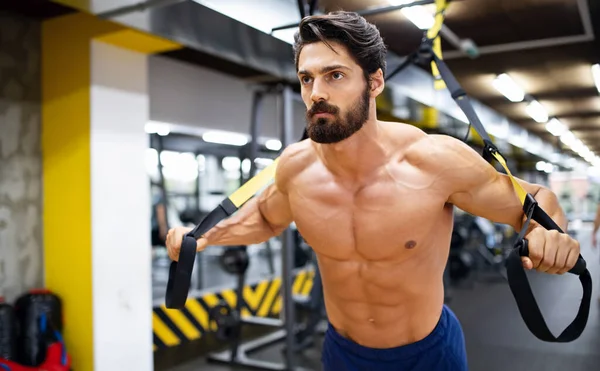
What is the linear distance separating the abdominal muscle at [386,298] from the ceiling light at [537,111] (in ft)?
18.6

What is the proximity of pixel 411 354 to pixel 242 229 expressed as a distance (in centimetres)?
58

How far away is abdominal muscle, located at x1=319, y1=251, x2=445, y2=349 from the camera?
133 cm

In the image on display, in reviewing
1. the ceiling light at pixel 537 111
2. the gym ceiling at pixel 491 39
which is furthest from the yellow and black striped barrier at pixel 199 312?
the ceiling light at pixel 537 111

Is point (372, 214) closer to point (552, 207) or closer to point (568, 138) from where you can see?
point (552, 207)

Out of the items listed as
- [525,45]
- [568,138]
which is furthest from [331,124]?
[568,138]

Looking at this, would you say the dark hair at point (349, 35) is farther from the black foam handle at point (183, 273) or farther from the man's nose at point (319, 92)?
the black foam handle at point (183, 273)

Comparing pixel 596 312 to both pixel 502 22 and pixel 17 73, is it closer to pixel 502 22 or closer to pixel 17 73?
pixel 502 22

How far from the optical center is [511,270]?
3.27 ft

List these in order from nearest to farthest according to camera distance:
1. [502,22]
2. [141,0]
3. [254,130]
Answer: [141,0]
[502,22]
[254,130]

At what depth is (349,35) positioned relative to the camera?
119cm

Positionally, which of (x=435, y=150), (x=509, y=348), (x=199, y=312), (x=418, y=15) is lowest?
(x=509, y=348)

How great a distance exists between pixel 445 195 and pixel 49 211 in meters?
2.52

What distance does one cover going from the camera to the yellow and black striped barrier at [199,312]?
4.04 metres

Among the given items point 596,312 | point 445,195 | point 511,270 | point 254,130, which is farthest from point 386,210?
point 254,130
